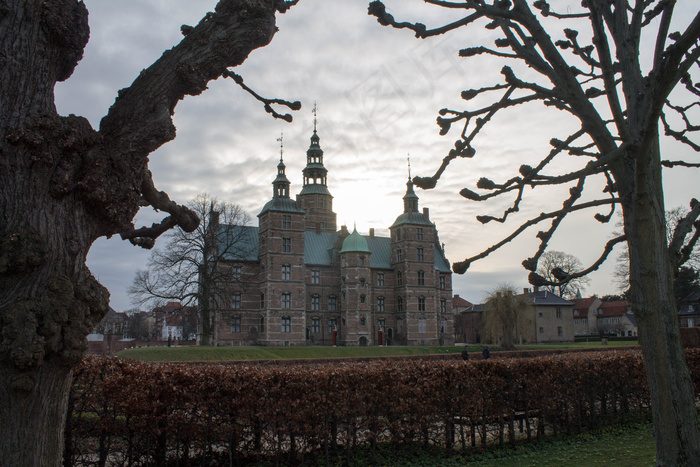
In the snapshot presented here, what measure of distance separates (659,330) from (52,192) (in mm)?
5288

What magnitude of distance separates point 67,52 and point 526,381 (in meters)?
11.6

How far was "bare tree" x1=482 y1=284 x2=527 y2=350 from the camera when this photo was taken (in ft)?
153

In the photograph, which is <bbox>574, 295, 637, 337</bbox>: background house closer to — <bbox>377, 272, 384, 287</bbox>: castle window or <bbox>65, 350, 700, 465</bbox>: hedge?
<bbox>377, 272, 384, 287</bbox>: castle window

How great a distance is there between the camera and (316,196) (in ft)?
225

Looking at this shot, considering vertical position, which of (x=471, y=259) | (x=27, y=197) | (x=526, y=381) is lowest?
(x=526, y=381)

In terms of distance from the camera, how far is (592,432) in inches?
521

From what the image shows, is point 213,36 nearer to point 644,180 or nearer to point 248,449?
point 644,180

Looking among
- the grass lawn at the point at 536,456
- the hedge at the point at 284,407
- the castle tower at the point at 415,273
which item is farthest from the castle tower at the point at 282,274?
the grass lawn at the point at 536,456

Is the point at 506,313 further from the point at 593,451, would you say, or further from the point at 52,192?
the point at 52,192

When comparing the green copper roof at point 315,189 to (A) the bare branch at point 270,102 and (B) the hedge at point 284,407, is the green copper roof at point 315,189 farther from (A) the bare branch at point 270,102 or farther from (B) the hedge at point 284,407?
(A) the bare branch at point 270,102

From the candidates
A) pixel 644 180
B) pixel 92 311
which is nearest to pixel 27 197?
pixel 92 311

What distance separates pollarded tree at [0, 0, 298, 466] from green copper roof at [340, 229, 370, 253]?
161 feet

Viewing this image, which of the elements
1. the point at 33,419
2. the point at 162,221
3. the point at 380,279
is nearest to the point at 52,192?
the point at 33,419

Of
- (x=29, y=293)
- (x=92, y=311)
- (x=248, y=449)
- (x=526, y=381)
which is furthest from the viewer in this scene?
(x=526, y=381)
